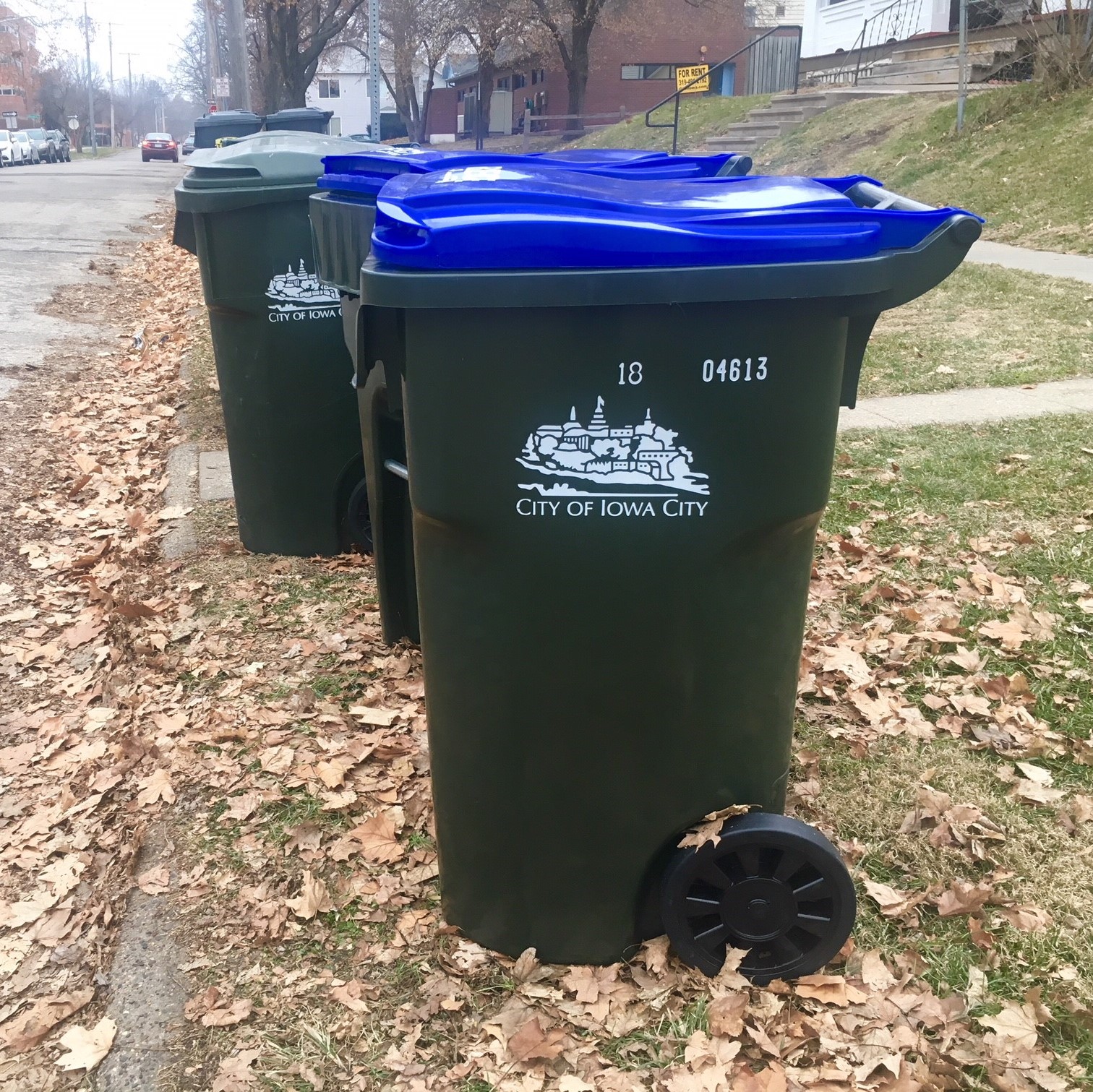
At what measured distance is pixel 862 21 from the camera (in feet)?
94.0

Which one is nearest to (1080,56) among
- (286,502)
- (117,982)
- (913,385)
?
(913,385)

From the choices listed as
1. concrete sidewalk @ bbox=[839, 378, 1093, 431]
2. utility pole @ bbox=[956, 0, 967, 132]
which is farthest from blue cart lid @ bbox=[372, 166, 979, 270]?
utility pole @ bbox=[956, 0, 967, 132]

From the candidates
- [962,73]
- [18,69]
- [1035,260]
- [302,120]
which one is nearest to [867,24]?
[962,73]

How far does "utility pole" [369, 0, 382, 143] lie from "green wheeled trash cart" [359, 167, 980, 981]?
918cm

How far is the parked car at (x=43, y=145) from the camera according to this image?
61.4 metres

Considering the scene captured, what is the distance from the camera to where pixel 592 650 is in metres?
2.23

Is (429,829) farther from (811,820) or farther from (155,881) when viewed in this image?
(811,820)

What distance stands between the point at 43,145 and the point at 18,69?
15.3m

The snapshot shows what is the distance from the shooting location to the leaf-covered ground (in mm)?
2354

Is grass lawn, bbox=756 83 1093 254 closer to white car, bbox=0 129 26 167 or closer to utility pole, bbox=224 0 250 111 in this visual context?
utility pole, bbox=224 0 250 111

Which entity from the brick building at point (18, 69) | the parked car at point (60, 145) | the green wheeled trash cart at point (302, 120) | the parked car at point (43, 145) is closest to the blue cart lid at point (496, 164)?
the green wheeled trash cart at point (302, 120)

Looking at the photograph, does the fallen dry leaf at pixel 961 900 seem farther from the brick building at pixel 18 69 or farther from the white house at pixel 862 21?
the brick building at pixel 18 69

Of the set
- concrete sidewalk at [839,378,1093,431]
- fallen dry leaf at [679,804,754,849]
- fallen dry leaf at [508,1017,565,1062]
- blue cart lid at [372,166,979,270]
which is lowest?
fallen dry leaf at [508,1017,565,1062]

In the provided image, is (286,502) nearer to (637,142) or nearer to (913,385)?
(913,385)
